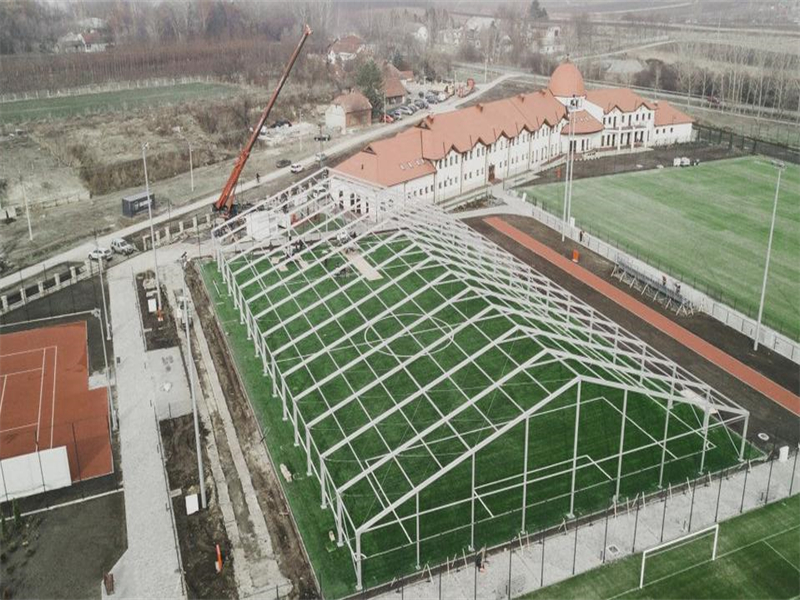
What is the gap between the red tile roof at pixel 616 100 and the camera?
8112 cm

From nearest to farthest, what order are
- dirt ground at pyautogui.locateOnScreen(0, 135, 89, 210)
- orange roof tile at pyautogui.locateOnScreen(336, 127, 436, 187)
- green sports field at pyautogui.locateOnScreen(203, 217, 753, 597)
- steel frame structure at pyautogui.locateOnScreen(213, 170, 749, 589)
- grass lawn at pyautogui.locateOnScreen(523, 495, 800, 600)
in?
1. grass lawn at pyautogui.locateOnScreen(523, 495, 800, 600)
2. green sports field at pyautogui.locateOnScreen(203, 217, 753, 597)
3. steel frame structure at pyautogui.locateOnScreen(213, 170, 749, 589)
4. orange roof tile at pyautogui.locateOnScreen(336, 127, 436, 187)
5. dirt ground at pyautogui.locateOnScreen(0, 135, 89, 210)

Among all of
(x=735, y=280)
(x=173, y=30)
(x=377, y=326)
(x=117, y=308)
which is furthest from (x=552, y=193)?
(x=173, y=30)

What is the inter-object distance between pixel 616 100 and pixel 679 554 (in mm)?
64070

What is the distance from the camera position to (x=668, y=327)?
4284 centimetres

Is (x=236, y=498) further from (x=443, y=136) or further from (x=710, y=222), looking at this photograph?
(x=710, y=222)

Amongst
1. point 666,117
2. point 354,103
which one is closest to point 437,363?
point 666,117

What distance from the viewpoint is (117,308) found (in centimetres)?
4653

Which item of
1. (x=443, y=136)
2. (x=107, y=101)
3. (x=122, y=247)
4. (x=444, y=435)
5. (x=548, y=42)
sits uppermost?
(x=548, y=42)

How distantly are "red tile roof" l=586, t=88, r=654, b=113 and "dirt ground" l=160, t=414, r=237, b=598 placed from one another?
61612 millimetres

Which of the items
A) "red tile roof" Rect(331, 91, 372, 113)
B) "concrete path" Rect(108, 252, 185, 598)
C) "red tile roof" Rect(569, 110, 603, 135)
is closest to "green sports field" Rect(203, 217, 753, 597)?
"concrete path" Rect(108, 252, 185, 598)

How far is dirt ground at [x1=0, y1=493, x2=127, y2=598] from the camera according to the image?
2566 cm

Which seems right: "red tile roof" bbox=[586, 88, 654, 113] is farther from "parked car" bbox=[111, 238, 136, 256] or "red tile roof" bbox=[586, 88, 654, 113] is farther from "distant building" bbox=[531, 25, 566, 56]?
"distant building" bbox=[531, 25, 566, 56]

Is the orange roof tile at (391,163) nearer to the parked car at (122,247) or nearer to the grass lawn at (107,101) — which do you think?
the parked car at (122,247)

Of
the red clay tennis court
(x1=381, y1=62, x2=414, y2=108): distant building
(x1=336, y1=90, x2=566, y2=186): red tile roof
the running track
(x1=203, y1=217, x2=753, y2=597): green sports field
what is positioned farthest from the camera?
(x1=381, y1=62, x2=414, y2=108): distant building
